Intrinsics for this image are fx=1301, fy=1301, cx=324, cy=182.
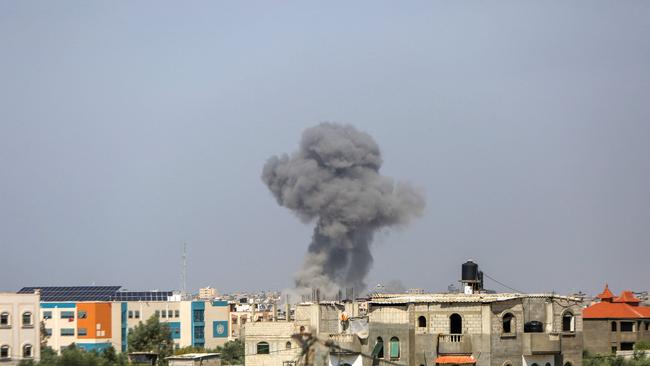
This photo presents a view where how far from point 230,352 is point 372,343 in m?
46.2

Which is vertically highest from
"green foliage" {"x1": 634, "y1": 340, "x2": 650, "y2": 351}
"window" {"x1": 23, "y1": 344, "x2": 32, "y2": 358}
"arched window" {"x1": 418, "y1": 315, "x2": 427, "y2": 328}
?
"arched window" {"x1": 418, "y1": 315, "x2": 427, "y2": 328}

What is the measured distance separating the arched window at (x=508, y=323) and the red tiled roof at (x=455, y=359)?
91.5 inches

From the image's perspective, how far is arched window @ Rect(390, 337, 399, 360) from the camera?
2290 inches

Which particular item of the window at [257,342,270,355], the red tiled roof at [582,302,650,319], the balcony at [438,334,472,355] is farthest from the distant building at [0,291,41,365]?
the red tiled roof at [582,302,650,319]

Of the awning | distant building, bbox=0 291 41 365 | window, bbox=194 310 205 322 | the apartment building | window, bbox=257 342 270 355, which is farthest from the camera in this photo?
window, bbox=194 310 205 322

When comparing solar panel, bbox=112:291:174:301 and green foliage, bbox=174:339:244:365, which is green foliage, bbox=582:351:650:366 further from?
solar panel, bbox=112:291:174:301

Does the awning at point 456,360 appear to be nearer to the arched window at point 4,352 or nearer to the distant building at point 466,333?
the distant building at point 466,333

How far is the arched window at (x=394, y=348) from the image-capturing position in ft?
191

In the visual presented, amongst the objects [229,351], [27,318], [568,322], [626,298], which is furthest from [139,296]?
[568,322]

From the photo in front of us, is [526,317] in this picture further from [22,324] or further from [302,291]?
[302,291]

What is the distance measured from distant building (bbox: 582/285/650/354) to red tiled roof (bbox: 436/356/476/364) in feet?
134

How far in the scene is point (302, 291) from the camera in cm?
11556

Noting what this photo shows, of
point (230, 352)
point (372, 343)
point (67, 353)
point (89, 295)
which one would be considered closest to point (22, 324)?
point (67, 353)

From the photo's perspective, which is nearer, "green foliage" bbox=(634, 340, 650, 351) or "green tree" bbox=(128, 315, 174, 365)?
"green foliage" bbox=(634, 340, 650, 351)
